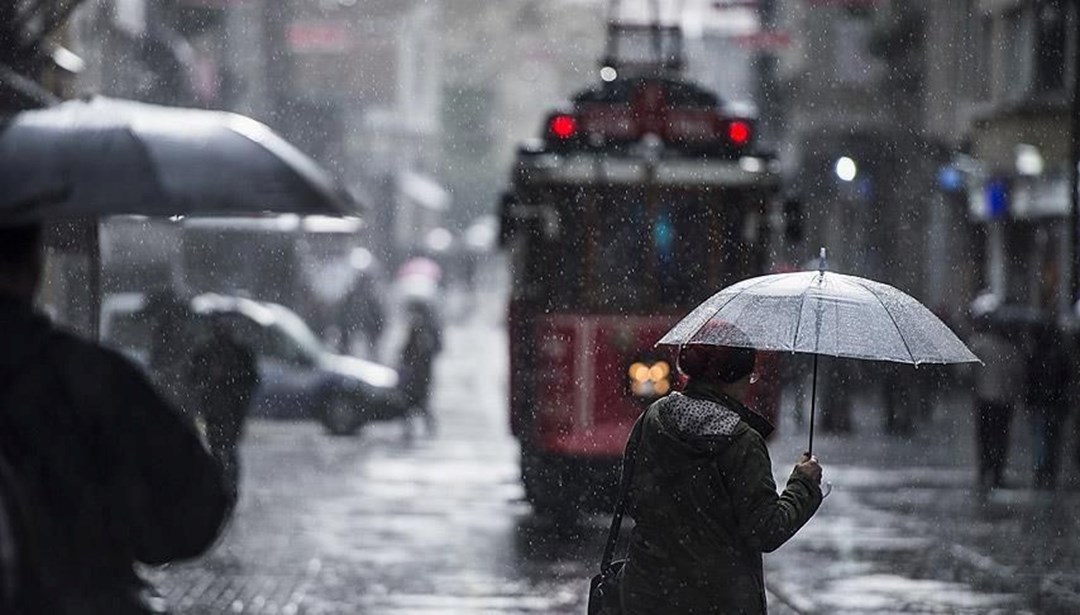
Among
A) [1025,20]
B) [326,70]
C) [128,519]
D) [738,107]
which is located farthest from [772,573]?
[326,70]

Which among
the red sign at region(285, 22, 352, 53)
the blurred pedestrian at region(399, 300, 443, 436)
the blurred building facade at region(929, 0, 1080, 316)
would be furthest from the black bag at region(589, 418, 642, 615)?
the red sign at region(285, 22, 352, 53)

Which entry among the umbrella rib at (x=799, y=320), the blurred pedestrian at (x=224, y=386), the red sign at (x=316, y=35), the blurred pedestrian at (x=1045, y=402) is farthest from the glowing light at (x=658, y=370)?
the red sign at (x=316, y=35)

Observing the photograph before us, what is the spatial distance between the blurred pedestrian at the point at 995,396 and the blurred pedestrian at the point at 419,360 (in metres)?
8.98

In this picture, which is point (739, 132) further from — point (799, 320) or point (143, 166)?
point (143, 166)

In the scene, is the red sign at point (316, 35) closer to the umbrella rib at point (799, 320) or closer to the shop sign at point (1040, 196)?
the shop sign at point (1040, 196)

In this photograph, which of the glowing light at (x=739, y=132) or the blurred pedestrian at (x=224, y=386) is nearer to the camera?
the blurred pedestrian at (x=224, y=386)

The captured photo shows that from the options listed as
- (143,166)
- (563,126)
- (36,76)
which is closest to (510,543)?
(563,126)

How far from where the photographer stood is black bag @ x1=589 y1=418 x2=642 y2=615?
6.67m

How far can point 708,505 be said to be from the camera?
21.0 feet

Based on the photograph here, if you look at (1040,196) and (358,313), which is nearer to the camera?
(1040,196)

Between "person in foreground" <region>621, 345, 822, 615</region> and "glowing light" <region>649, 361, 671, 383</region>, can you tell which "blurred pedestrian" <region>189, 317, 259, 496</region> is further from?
"person in foreground" <region>621, 345, 822, 615</region>

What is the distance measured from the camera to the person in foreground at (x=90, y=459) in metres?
4.70

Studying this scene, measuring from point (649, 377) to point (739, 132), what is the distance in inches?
78.0

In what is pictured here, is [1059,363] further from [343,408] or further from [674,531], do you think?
[674,531]
